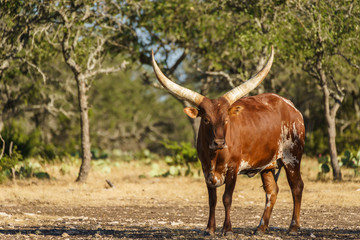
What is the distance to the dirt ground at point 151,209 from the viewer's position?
7733 mm

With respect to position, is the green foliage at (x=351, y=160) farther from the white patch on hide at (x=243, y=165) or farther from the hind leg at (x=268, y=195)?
the white patch on hide at (x=243, y=165)

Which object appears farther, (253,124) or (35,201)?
(35,201)

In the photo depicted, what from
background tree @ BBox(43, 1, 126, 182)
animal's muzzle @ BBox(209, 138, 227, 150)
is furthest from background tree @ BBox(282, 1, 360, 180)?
animal's muzzle @ BBox(209, 138, 227, 150)

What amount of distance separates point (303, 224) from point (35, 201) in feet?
20.1

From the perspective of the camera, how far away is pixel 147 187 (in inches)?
563

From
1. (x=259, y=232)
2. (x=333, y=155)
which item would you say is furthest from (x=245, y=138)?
(x=333, y=155)

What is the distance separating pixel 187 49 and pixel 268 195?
12.2m

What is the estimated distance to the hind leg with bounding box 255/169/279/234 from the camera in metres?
7.55

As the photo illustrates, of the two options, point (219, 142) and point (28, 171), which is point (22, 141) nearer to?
point (28, 171)

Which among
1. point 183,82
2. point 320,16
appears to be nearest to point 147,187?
point 320,16

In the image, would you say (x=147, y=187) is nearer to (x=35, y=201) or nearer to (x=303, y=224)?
(x=35, y=201)

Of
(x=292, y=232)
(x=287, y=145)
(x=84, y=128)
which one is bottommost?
(x=292, y=232)

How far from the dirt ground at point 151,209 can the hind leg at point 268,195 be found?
20cm

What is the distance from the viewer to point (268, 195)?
25.4 ft
